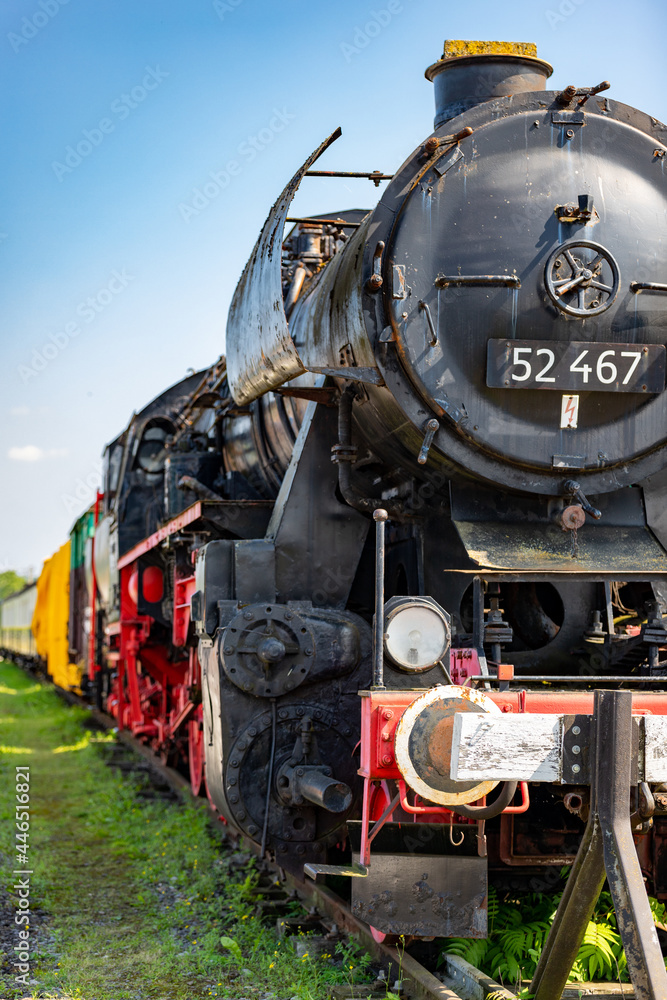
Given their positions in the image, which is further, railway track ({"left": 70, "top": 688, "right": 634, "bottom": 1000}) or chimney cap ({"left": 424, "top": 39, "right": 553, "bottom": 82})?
chimney cap ({"left": 424, "top": 39, "right": 553, "bottom": 82})

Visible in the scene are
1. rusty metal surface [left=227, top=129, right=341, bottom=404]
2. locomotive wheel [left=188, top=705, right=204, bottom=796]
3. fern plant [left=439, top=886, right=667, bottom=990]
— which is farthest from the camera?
locomotive wheel [left=188, top=705, right=204, bottom=796]

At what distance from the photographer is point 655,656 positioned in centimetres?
414

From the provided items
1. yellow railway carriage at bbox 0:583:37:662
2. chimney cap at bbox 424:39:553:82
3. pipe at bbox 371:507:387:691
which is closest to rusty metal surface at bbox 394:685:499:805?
pipe at bbox 371:507:387:691

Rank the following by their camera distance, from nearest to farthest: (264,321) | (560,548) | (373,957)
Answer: (373,957), (560,548), (264,321)

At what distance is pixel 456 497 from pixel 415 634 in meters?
0.78

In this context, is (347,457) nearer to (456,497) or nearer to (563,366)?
(456,497)

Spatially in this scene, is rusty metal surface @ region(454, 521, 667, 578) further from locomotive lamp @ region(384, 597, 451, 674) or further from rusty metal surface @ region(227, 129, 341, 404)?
rusty metal surface @ region(227, 129, 341, 404)

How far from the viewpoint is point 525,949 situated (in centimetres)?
422

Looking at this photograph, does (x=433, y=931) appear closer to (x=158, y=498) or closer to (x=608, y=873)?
(x=608, y=873)

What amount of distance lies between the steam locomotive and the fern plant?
28 cm

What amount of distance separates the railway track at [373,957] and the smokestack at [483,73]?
366 cm

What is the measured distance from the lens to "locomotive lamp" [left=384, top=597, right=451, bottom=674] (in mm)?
3865

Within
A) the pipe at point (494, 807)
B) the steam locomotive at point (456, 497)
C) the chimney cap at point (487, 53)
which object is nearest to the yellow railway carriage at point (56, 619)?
the steam locomotive at point (456, 497)

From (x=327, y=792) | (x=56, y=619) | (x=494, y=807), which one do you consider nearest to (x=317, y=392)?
(x=327, y=792)
